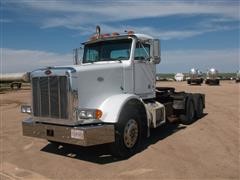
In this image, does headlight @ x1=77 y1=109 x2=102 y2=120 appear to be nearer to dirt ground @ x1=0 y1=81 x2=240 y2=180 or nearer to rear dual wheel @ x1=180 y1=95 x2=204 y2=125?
dirt ground @ x1=0 y1=81 x2=240 y2=180

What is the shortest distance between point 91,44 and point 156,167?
409cm

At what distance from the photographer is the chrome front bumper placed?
6.27 m

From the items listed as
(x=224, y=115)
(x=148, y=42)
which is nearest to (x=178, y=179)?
(x=148, y=42)

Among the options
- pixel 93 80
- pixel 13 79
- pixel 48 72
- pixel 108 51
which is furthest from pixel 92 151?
pixel 13 79

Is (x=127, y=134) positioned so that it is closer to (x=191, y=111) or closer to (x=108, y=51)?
(x=108, y=51)

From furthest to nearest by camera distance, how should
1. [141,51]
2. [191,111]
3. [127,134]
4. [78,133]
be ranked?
1. [191,111]
2. [141,51]
3. [127,134]
4. [78,133]

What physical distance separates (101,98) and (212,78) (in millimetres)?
40393

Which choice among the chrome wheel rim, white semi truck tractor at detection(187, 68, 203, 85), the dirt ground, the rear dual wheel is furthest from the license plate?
white semi truck tractor at detection(187, 68, 203, 85)

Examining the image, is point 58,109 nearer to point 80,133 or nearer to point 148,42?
point 80,133

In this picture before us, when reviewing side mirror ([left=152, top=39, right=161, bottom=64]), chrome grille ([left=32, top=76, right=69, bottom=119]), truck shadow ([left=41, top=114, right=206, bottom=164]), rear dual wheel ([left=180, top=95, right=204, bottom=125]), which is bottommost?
truck shadow ([left=41, top=114, right=206, bottom=164])

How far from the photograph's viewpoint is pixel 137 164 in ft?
21.7

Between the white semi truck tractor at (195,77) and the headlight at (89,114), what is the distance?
38888 mm

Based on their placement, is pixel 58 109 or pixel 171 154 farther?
pixel 171 154

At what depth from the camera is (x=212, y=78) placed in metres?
45.2
